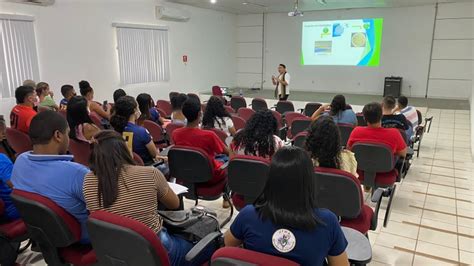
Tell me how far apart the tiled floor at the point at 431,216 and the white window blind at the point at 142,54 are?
6059 millimetres

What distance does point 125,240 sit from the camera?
1342 millimetres

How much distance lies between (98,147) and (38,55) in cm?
630

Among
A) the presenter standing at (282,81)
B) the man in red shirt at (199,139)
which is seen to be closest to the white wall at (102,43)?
the presenter standing at (282,81)

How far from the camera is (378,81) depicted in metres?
11.2

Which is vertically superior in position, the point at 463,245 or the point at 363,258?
the point at 363,258

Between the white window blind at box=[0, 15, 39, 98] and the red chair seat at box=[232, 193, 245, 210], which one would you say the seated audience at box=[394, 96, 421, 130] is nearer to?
the red chair seat at box=[232, 193, 245, 210]

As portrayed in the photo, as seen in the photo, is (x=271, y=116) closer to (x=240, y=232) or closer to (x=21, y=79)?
(x=240, y=232)

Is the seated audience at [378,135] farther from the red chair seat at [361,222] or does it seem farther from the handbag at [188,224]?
the handbag at [188,224]

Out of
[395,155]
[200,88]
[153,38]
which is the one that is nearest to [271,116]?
[395,155]

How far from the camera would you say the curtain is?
28.1ft

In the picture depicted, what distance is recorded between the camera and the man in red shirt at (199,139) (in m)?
2.97

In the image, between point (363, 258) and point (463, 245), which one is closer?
point (363, 258)

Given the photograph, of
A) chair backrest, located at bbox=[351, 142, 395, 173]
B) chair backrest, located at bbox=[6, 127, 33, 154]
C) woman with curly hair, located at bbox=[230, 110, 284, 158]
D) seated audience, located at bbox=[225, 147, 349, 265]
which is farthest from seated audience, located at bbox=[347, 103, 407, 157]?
chair backrest, located at bbox=[6, 127, 33, 154]

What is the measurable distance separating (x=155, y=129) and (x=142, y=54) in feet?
17.6
